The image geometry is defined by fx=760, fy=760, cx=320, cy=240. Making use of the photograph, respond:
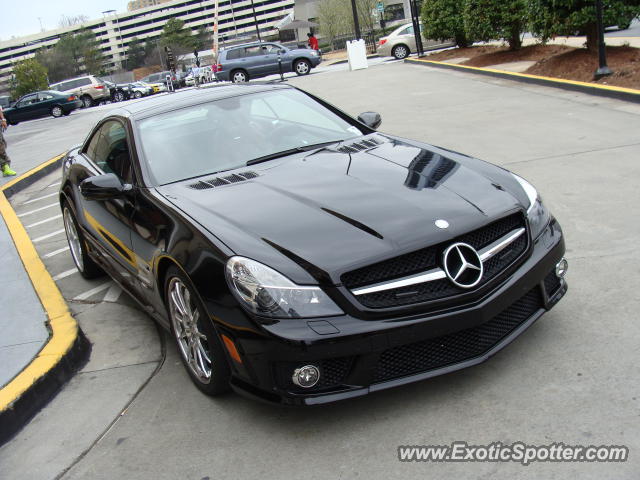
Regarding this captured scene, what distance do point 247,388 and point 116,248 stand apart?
192 cm

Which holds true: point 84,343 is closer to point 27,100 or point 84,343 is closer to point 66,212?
point 66,212

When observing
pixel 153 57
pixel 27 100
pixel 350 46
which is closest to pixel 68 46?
pixel 153 57

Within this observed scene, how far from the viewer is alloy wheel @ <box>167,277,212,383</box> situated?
3869mm

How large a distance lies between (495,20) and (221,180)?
642 inches

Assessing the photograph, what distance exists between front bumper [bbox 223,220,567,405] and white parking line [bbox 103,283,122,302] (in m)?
2.66

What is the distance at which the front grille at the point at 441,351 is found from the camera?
3340 millimetres

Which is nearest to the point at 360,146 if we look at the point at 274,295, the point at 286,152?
the point at 286,152

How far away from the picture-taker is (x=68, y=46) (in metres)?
126

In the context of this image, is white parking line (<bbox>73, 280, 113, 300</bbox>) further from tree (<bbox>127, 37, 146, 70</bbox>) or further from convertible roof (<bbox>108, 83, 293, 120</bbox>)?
tree (<bbox>127, 37, 146, 70</bbox>)

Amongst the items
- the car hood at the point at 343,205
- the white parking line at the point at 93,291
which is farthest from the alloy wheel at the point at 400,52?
the car hood at the point at 343,205

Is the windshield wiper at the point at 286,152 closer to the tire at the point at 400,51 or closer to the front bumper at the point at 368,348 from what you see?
the front bumper at the point at 368,348

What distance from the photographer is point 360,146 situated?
4.85m

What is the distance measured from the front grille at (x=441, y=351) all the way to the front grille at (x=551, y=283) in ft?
1.27

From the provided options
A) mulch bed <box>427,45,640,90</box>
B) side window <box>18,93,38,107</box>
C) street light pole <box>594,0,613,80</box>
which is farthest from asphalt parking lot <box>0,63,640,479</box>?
side window <box>18,93,38,107</box>
